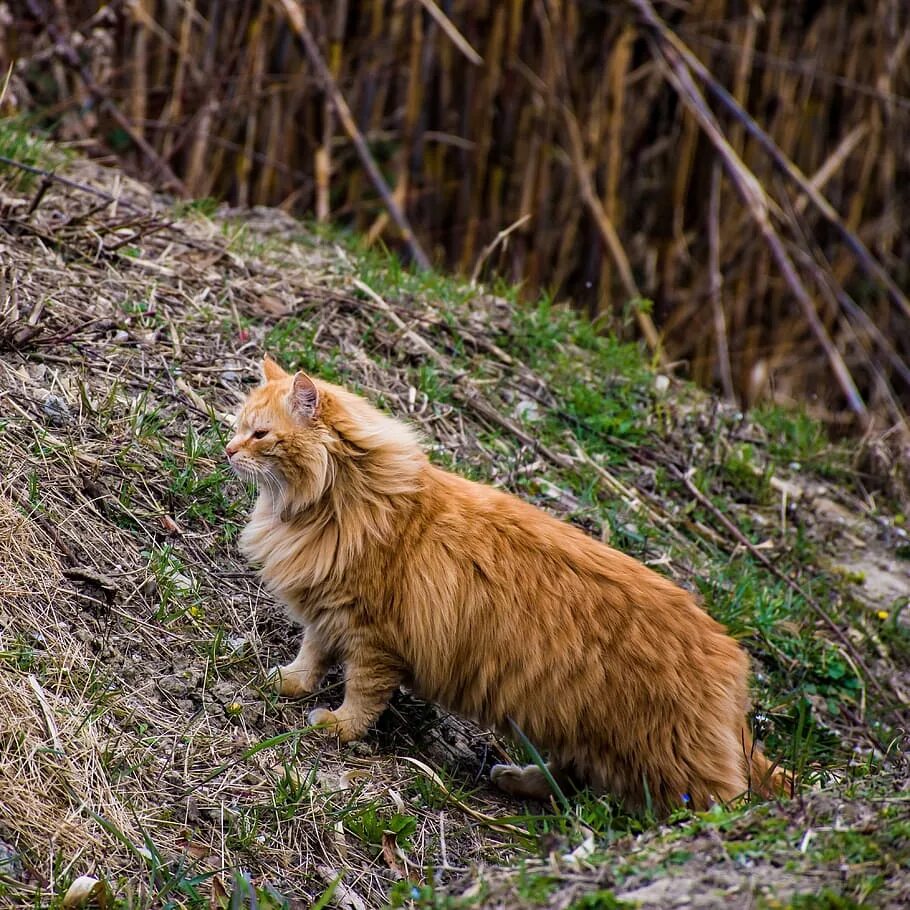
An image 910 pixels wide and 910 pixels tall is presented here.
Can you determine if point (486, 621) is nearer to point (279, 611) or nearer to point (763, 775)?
point (279, 611)

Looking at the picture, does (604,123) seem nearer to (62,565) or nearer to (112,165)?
(112,165)

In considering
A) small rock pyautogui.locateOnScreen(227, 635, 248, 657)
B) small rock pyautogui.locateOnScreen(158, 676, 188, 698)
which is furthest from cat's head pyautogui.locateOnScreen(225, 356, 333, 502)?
small rock pyautogui.locateOnScreen(158, 676, 188, 698)

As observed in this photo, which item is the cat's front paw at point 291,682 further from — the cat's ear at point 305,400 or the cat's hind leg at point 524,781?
the cat's ear at point 305,400

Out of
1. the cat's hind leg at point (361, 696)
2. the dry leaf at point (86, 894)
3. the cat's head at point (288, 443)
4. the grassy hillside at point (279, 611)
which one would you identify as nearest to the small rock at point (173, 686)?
the grassy hillside at point (279, 611)

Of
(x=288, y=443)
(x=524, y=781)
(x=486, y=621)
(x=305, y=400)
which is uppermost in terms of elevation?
(x=305, y=400)

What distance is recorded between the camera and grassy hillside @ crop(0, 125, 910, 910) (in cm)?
271

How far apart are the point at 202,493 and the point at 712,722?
179cm

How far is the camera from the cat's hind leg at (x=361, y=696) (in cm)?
340

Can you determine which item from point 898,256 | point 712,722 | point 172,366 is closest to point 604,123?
point 898,256

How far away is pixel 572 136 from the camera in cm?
707

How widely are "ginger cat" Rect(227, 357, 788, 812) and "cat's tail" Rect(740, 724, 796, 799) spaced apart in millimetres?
11

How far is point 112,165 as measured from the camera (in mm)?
6414

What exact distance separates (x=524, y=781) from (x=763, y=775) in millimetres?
686

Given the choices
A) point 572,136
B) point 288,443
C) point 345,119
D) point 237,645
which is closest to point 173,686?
point 237,645
